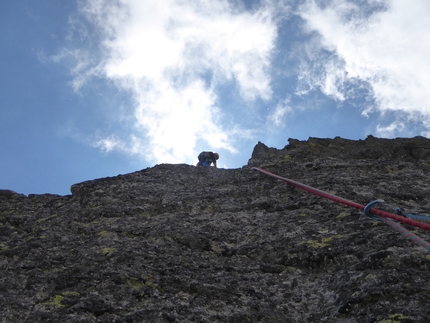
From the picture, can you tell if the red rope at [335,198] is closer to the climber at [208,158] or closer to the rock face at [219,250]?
the rock face at [219,250]

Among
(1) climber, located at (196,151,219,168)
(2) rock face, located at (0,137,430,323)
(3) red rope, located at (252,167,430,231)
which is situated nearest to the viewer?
(2) rock face, located at (0,137,430,323)

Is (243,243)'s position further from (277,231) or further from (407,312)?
(407,312)

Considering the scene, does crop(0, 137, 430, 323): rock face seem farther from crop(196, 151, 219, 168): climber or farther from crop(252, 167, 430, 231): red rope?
crop(196, 151, 219, 168): climber

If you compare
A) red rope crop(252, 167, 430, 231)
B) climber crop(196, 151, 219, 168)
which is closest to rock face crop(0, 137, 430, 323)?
red rope crop(252, 167, 430, 231)

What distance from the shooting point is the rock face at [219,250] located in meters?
4.39

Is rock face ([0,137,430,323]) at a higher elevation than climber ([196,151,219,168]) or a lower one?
lower

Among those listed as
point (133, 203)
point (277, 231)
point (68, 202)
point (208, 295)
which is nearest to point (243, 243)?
point (277, 231)

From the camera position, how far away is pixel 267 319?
4375mm

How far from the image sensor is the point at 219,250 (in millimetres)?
6105

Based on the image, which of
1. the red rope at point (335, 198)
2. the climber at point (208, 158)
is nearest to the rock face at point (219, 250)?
the red rope at point (335, 198)

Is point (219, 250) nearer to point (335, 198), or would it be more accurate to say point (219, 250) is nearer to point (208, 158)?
point (335, 198)

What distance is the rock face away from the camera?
439 cm

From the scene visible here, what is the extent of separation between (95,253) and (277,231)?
2.67 metres

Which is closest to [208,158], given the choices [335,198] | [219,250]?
[335,198]
